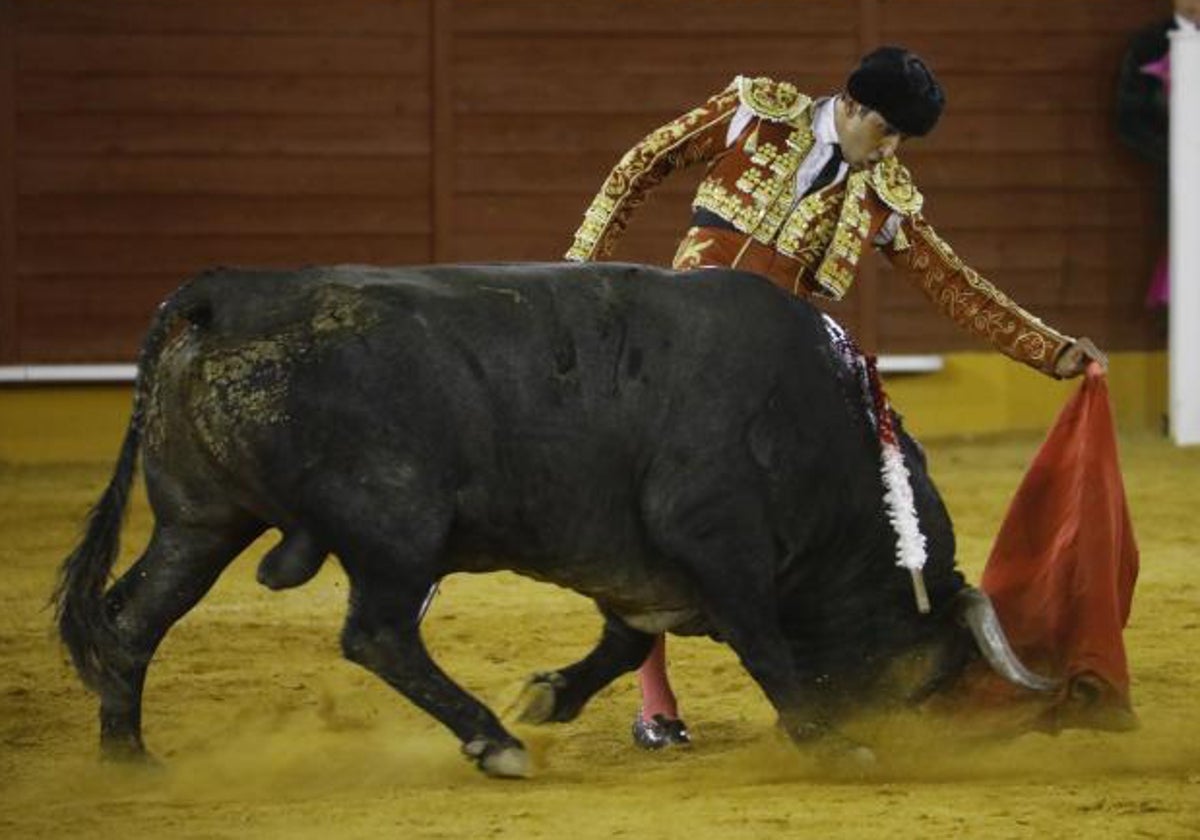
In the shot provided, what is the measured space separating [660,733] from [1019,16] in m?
5.36

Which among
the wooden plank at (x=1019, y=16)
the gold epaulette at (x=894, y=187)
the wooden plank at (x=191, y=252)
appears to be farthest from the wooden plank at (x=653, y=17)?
the gold epaulette at (x=894, y=187)

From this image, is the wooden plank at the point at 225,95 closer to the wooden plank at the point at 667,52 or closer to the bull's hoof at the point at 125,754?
the wooden plank at the point at 667,52

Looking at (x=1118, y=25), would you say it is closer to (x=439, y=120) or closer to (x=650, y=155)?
(x=439, y=120)

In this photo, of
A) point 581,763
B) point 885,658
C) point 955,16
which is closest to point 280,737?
point 581,763

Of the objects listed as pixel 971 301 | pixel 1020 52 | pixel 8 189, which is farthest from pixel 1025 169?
pixel 971 301

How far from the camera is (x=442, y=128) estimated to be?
8.61 metres

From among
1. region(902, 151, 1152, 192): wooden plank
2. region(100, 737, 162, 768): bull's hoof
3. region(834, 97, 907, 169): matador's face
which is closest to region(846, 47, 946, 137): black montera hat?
region(834, 97, 907, 169): matador's face

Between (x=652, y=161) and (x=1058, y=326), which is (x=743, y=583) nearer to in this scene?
(x=652, y=161)

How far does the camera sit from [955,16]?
888cm

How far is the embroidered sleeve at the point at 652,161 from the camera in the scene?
167 inches

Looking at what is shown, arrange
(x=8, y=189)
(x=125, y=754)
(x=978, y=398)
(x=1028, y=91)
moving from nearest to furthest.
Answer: (x=125, y=754)
(x=8, y=189)
(x=978, y=398)
(x=1028, y=91)

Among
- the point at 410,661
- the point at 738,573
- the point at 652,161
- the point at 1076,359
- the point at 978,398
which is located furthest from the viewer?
the point at 978,398

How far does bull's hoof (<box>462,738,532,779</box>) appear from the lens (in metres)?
3.66

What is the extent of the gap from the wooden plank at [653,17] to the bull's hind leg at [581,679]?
4.87 metres
